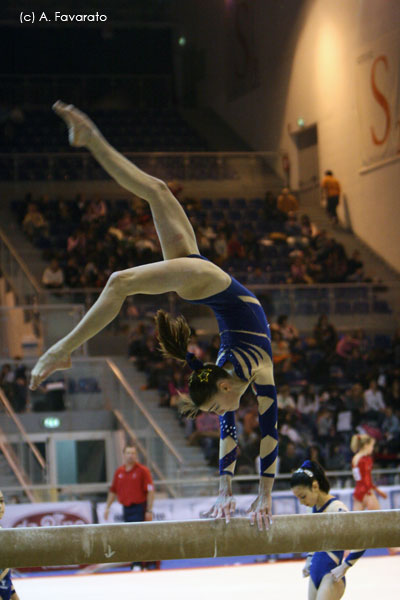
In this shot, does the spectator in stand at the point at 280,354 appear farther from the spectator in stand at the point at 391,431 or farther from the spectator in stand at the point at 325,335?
the spectator in stand at the point at 391,431

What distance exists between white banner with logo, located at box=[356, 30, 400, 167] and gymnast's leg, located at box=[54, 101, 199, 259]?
1229 centimetres

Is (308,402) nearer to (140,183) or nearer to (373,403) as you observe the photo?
(373,403)

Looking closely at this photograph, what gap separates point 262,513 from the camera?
4738 millimetres

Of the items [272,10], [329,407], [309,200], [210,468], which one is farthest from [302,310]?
[272,10]

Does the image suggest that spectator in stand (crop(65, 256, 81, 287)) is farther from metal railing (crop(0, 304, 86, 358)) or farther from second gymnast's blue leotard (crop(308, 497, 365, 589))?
second gymnast's blue leotard (crop(308, 497, 365, 589))

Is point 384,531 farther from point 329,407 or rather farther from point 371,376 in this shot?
point 371,376

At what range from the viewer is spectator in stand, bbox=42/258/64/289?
14945mm

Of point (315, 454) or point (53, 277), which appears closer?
point (315, 454)

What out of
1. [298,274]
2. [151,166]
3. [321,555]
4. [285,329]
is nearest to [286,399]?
[285,329]

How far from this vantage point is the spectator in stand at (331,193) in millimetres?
18737

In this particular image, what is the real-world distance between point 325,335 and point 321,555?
864 cm

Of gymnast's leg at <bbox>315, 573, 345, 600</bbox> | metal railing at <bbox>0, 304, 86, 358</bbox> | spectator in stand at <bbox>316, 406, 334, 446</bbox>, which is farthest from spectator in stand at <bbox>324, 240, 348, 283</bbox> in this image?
gymnast's leg at <bbox>315, 573, 345, 600</bbox>

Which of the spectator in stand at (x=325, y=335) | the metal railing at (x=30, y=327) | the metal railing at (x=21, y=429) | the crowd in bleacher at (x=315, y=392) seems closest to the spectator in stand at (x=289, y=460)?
the crowd in bleacher at (x=315, y=392)

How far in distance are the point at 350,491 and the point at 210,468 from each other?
1850mm
